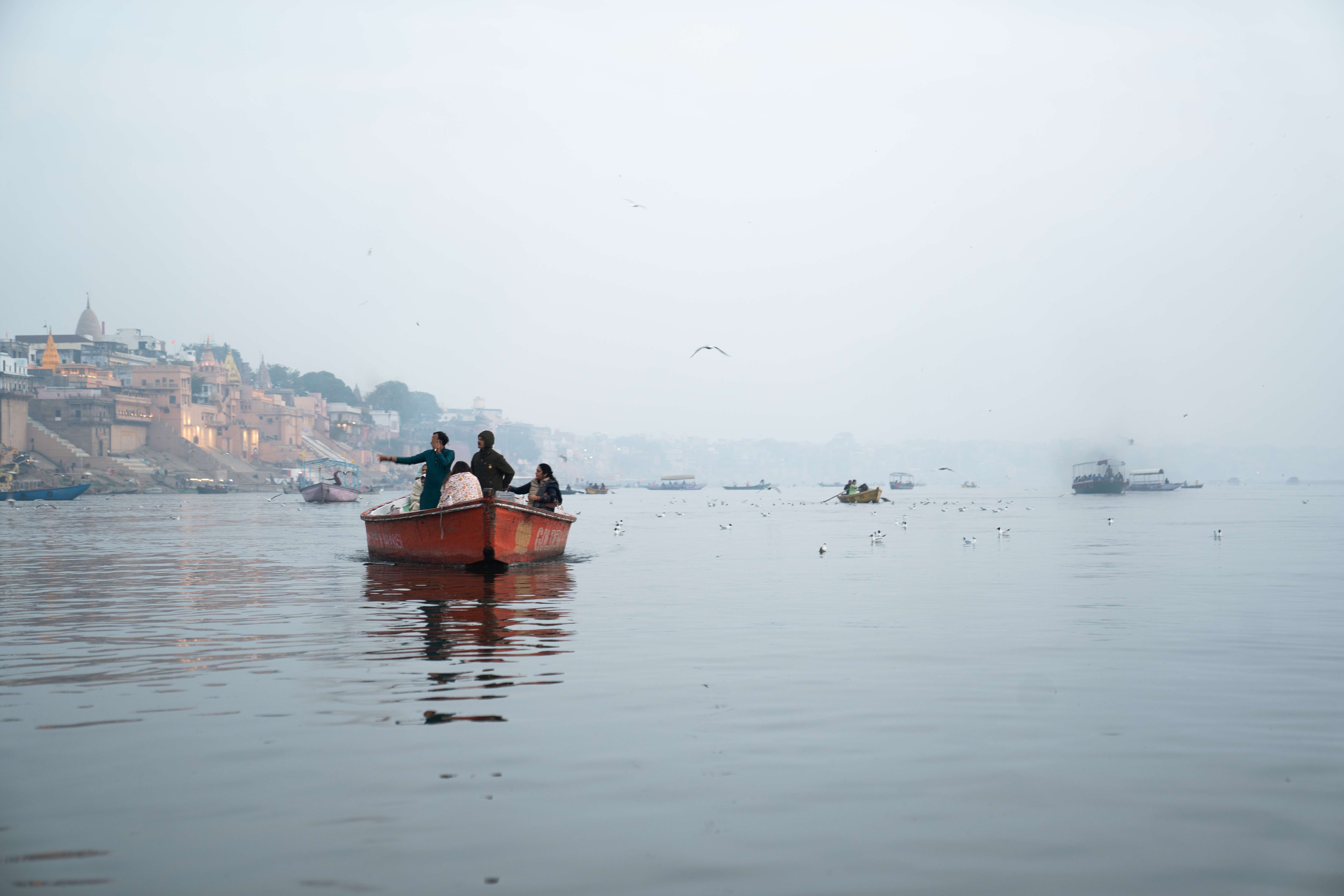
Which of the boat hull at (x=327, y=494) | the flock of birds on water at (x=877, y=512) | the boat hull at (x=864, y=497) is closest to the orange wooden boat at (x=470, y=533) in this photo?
the flock of birds on water at (x=877, y=512)

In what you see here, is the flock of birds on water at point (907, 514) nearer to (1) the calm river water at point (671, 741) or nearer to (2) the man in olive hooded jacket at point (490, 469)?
(2) the man in olive hooded jacket at point (490, 469)

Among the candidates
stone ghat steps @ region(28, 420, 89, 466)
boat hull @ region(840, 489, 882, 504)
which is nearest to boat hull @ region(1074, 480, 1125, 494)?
boat hull @ region(840, 489, 882, 504)

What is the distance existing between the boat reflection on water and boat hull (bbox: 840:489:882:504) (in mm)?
56818

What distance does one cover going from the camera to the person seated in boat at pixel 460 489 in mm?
17297

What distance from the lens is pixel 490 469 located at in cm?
1820

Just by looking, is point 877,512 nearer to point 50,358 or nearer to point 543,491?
point 543,491

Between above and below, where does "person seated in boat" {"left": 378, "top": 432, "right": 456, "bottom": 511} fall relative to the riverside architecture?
below

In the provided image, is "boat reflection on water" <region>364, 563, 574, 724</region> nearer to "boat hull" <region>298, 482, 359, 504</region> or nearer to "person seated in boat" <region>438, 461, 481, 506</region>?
"person seated in boat" <region>438, 461, 481, 506</region>

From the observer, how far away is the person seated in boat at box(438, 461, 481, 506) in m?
17.3

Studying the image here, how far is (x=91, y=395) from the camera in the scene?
12250 centimetres

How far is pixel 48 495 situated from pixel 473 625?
259 feet

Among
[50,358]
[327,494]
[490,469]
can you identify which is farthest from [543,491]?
[50,358]

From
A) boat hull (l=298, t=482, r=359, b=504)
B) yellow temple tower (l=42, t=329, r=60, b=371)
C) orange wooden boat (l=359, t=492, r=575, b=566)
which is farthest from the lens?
yellow temple tower (l=42, t=329, r=60, b=371)

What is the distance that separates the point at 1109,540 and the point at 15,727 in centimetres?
3140
